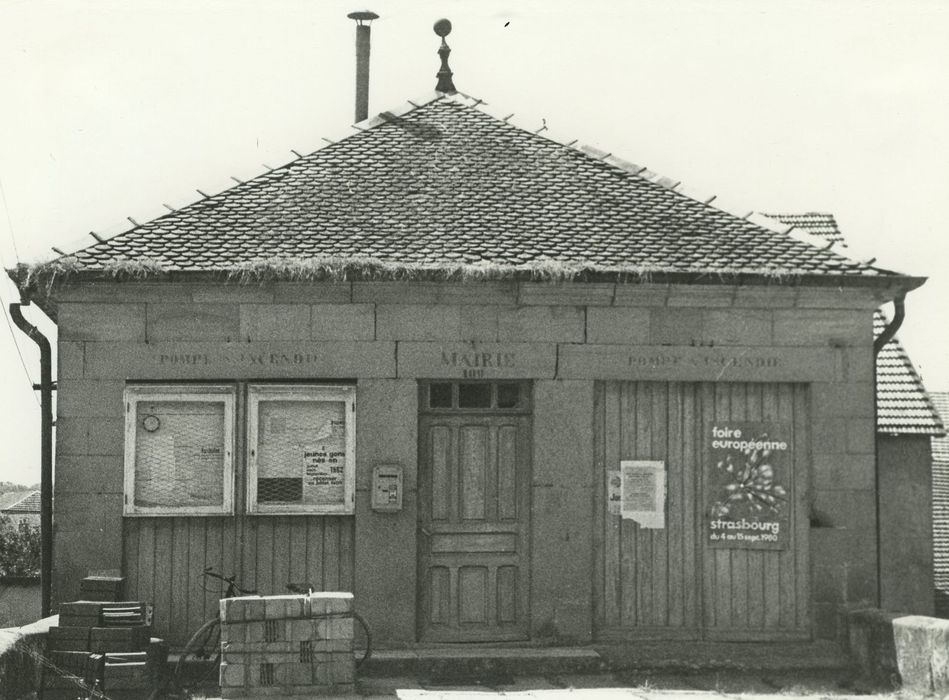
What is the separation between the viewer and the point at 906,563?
47.8ft

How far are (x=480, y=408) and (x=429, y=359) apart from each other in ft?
2.33

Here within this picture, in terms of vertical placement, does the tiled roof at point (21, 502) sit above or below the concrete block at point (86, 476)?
below

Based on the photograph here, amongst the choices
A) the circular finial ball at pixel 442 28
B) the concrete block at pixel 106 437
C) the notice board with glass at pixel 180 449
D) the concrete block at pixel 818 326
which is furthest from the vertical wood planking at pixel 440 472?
the circular finial ball at pixel 442 28

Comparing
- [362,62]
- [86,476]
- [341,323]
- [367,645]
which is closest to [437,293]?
[341,323]

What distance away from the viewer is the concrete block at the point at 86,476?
38.0ft

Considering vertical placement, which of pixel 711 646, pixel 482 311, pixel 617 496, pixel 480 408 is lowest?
pixel 711 646

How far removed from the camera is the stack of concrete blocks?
8.93 meters

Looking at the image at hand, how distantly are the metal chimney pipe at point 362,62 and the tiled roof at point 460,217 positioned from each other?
2.83 m

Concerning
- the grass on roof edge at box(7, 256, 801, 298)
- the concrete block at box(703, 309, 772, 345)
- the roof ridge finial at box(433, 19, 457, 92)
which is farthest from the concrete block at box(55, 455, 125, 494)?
the roof ridge finial at box(433, 19, 457, 92)

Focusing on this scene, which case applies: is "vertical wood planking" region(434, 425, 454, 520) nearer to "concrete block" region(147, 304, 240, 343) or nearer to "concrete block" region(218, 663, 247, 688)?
"concrete block" region(147, 304, 240, 343)

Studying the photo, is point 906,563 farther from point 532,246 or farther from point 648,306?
point 532,246

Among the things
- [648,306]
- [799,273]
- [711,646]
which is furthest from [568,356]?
[711,646]

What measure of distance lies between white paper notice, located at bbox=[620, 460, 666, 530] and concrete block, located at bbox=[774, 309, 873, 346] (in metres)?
1.94

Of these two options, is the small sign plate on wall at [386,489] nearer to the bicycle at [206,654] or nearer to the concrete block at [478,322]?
the bicycle at [206,654]
